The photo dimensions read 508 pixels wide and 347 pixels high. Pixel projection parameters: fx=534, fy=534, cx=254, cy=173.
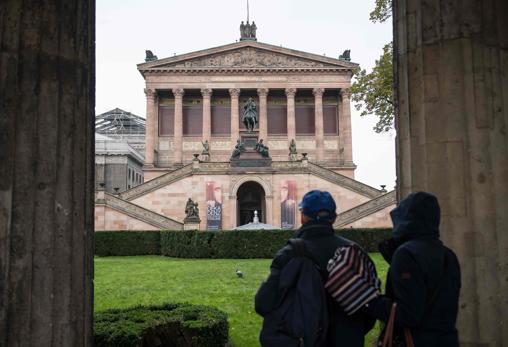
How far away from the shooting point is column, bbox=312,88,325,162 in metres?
51.1

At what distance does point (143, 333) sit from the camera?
218 inches

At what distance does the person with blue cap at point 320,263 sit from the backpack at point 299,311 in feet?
0.14

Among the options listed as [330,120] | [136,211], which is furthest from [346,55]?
[136,211]

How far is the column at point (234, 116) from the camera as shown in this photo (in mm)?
50531

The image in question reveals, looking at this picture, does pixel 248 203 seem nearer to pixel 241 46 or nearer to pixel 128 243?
pixel 128 243

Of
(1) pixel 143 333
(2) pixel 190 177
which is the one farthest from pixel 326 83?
(1) pixel 143 333

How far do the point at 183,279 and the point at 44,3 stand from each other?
10.6 metres

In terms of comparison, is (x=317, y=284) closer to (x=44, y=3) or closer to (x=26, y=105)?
(x=26, y=105)

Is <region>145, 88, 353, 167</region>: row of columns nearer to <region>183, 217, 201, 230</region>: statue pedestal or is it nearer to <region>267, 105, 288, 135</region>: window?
<region>267, 105, 288, 135</region>: window

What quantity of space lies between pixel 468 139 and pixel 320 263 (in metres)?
1.83

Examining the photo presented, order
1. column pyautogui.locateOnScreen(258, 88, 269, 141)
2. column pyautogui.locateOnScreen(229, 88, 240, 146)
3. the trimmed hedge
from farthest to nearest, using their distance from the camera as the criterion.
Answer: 1. column pyautogui.locateOnScreen(258, 88, 269, 141)
2. column pyautogui.locateOnScreen(229, 88, 240, 146)
3. the trimmed hedge

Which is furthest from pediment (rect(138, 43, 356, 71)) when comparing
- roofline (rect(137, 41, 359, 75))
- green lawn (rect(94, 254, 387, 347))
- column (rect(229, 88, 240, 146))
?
green lawn (rect(94, 254, 387, 347))

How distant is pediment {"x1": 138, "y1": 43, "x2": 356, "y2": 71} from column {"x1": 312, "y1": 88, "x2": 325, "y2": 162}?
2586 mm

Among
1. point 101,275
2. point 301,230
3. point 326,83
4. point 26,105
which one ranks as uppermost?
point 326,83
